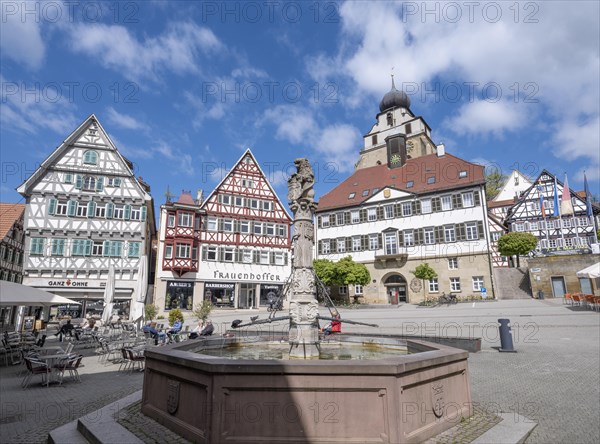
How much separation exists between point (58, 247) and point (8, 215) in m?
A: 5.92

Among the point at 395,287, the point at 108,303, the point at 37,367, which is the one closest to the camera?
the point at 37,367

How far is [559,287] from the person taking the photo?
31.8m

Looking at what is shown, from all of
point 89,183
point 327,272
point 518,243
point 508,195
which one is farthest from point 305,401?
point 508,195

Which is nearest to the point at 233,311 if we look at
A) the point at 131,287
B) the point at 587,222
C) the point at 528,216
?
the point at 131,287

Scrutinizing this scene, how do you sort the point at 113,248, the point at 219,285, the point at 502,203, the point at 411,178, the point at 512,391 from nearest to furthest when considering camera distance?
the point at 512,391 < the point at 113,248 < the point at 219,285 < the point at 411,178 < the point at 502,203

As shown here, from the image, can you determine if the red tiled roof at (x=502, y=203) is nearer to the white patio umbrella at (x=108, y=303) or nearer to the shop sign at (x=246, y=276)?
the shop sign at (x=246, y=276)

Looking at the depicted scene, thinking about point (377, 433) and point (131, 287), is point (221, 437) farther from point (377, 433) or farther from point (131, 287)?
point (131, 287)

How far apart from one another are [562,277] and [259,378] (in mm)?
35238

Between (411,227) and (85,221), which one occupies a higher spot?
(411,227)

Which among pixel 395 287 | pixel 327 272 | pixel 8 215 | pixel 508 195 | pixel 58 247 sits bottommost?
pixel 395 287

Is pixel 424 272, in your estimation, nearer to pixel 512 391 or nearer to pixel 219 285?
pixel 219 285

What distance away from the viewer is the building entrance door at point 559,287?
31.8 metres

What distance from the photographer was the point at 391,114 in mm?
62344

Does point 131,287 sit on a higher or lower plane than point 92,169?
lower
